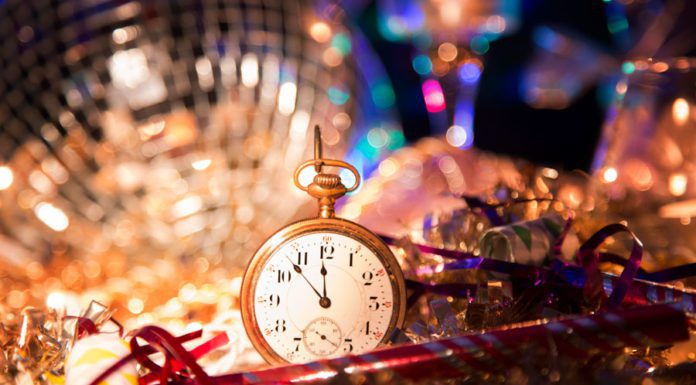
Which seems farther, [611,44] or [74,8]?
[611,44]

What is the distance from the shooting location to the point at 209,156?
6.44 ft

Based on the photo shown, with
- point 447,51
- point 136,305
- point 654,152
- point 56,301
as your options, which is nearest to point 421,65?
point 447,51

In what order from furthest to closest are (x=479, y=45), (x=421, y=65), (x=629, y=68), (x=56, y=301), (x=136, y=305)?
(x=421, y=65)
(x=479, y=45)
(x=629, y=68)
(x=136, y=305)
(x=56, y=301)

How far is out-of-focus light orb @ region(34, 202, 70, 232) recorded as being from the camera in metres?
1.92

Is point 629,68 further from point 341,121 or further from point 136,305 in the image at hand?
point 136,305

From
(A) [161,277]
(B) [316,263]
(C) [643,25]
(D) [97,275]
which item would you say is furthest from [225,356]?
(C) [643,25]

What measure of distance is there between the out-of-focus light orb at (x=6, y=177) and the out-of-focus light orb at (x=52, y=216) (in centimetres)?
8

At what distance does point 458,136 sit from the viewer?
2.36 meters

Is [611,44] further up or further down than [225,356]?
further up

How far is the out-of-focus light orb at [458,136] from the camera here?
2316mm

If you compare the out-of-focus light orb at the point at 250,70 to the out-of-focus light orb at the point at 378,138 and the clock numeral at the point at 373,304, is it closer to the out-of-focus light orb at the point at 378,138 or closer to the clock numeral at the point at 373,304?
the out-of-focus light orb at the point at 378,138

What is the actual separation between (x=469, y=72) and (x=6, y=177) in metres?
1.25

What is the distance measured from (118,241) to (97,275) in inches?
5.7

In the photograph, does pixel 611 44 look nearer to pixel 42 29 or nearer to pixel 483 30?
pixel 483 30
